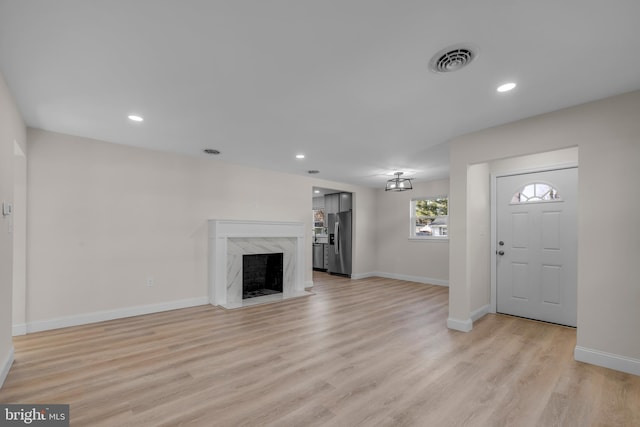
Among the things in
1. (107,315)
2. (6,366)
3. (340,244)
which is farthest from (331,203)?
(6,366)

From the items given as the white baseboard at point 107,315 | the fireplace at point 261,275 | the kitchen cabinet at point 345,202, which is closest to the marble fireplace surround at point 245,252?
the fireplace at point 261,275

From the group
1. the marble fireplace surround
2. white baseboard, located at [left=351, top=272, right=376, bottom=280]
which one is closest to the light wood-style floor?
the marble fireplace surround

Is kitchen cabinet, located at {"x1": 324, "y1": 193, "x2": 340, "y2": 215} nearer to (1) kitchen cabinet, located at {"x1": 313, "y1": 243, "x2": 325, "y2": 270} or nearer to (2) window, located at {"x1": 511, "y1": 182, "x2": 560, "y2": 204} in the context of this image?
(1) kitchen cabinet, located at {"x1": 313, "y1": 243, "x2": 325, "y2": 270}

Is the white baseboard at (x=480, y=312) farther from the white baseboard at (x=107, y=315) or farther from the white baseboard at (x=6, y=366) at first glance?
the white baseboard at (x=6, y=366)

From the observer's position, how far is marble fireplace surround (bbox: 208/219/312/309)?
473 centimetres

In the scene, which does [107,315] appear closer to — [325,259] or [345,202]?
[345,202]

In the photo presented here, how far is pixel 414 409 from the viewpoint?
200 cm

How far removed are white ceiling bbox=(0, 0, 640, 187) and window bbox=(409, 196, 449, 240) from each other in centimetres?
352

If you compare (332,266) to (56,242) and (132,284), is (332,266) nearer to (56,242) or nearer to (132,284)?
(132,284)

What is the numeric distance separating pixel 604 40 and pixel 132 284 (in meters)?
5.50

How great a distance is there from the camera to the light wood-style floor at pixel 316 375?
6.34 ft

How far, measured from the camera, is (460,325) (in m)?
3.59

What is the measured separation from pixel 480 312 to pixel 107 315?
17.3ft

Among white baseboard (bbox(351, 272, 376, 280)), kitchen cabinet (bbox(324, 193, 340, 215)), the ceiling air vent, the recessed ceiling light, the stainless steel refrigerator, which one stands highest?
the ceiling air vent
